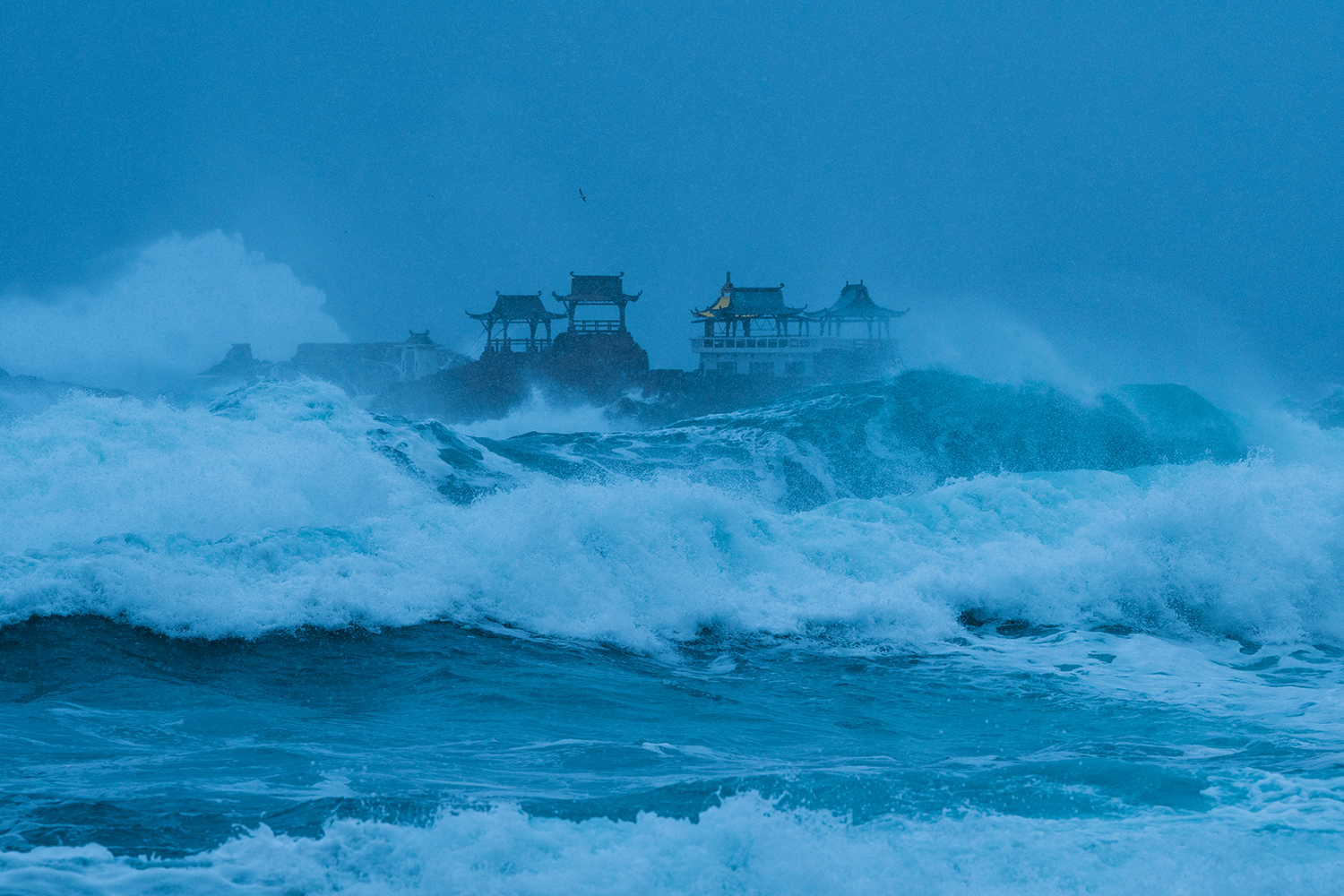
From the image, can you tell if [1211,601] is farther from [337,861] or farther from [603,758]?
[337,861]

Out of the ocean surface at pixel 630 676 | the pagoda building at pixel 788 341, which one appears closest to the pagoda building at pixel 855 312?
the pagoda building at pixel 788 341

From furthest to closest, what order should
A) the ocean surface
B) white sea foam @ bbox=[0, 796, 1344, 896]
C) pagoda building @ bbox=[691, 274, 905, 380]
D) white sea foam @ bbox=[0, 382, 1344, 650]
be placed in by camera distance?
1. pagoda building @ bbox=[691, 274, 905, 380]
2. white sea foam @ bbox=[0, 382, 1344, 650]
3. the ocean surface
4. white sea foam @ bbox=[0, 796, 1344, 896]

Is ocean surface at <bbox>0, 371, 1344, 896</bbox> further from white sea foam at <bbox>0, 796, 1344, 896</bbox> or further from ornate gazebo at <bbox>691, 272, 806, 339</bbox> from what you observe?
ornate gazebo at <bbox>691, 272, 806, 339</bbox>

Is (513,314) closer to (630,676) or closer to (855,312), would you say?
(855,312)

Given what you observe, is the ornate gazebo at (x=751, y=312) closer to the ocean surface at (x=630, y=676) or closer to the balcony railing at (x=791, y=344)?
the balcony railing at (x=791, y=344)

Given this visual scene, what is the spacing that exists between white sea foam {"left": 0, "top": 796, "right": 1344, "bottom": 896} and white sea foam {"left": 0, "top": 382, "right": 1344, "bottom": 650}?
397 cm

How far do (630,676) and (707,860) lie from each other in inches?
136

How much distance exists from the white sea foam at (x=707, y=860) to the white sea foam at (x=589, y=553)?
3969 millimetres

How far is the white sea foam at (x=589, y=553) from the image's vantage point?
26.2ft

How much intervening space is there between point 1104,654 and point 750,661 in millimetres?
2707

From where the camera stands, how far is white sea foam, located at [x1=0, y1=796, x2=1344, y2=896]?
11.5 feet

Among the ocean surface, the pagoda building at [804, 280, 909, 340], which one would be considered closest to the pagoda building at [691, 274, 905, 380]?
the pagoda building at [804, 280, 909, 340]

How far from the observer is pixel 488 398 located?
39.6 meters

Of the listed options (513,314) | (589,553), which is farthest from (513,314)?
(589,553)
